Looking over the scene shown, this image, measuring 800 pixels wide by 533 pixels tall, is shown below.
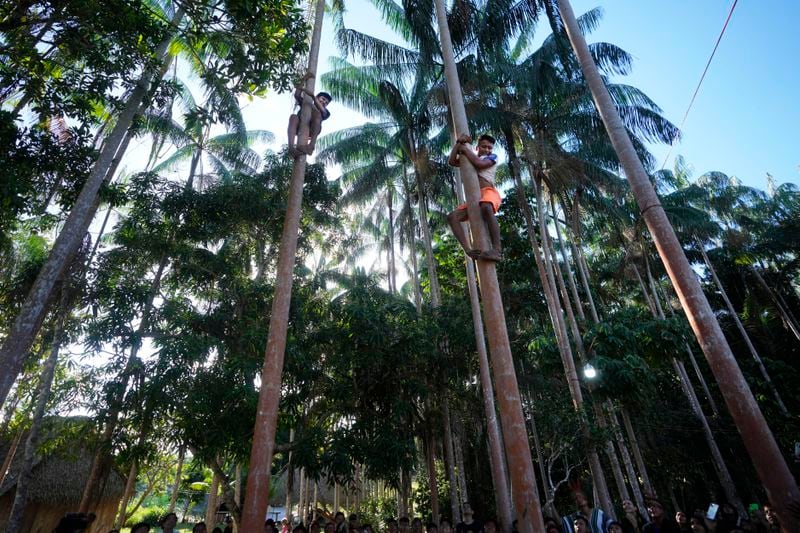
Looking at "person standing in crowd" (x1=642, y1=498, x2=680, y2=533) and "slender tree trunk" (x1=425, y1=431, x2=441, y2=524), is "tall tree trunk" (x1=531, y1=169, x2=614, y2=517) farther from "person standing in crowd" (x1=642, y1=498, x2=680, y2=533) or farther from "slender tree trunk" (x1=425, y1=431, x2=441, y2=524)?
"slender tree trunk" (x1=425, y1=431, x2=441, y2=524)

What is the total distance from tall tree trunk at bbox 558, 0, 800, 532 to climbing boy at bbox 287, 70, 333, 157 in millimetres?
4027

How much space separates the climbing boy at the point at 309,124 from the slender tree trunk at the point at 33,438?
6.32 meters

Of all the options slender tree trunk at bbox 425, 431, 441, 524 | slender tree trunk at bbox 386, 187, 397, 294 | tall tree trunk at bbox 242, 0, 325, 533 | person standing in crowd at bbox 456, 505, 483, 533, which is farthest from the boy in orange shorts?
slender tree trunk at bbox 386, 187, 397, 294

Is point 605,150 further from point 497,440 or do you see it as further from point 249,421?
point 249,421

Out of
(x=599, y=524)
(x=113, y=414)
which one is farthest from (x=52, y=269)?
(x=599, y=524)

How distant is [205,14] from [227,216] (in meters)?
4.68

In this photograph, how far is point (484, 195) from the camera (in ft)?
14.5

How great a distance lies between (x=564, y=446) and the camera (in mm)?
8820

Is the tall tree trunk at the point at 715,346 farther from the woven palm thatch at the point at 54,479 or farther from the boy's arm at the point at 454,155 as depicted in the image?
the woven palm thatch at the point at 54,479

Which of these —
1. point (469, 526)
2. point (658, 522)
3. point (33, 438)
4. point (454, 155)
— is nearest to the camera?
point (454, 155)

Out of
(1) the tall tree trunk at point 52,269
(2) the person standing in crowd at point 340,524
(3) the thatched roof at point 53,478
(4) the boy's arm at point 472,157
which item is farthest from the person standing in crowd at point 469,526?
(3) the thatched roof at point 53,478

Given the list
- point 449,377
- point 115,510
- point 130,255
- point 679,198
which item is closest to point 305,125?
point 130,255

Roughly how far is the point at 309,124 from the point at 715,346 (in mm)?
5435

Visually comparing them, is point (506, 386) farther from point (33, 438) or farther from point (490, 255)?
point (33, 438)
